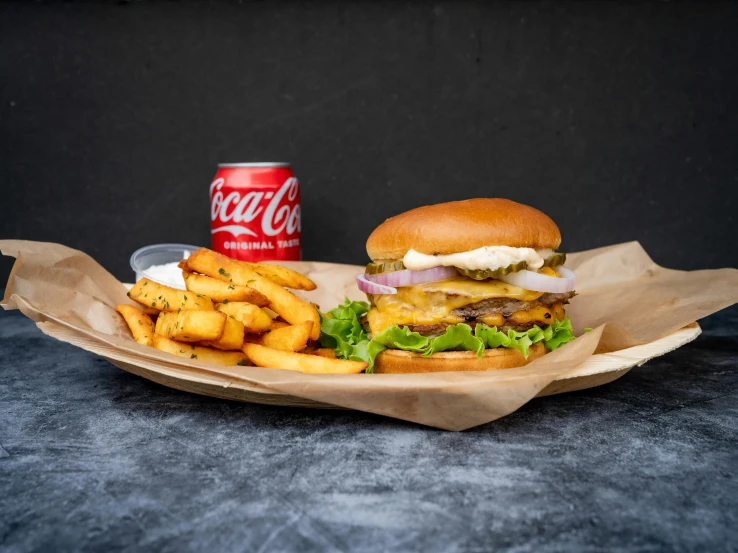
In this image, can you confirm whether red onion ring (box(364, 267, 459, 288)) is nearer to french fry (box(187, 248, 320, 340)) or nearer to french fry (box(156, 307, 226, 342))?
french fry (box(187, 248, 320, 340))

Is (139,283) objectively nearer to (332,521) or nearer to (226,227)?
(226,227)

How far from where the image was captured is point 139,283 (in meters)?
2.11

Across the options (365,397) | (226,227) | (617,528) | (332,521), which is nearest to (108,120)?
(226,227)

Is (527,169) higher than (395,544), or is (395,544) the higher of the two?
(527,169)

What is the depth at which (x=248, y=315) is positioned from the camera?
6.21 ft

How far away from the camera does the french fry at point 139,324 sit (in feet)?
6.48

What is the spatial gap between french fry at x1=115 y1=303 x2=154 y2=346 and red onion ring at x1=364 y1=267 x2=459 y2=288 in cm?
68

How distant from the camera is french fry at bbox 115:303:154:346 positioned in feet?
6.48

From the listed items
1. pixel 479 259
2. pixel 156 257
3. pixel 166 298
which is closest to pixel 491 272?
pixel 479 259

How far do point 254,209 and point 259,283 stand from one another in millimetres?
952

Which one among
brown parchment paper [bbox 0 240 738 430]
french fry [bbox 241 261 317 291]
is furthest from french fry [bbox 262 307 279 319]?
brown parchment paper [bbox 0 240 738 430]

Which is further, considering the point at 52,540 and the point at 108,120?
→ the point at 108,120

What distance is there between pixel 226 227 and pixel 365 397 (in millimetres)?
1608

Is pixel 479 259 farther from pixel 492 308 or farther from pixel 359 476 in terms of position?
pixel 359 476
